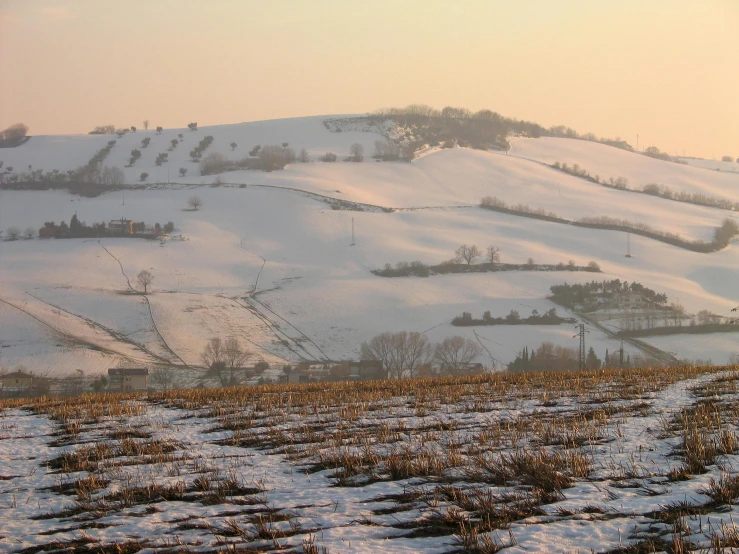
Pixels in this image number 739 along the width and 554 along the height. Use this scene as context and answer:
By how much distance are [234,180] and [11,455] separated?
455 ft

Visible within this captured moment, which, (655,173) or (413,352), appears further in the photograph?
(655,173)

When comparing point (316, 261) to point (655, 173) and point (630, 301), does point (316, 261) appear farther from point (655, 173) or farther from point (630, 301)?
point (655, 173)

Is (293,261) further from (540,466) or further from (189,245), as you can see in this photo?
(540,466)

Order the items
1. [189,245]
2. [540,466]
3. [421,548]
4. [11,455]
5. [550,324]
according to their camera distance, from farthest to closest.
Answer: [189,245]
[550,324]
[11,455]
[540,466]
[421,548]

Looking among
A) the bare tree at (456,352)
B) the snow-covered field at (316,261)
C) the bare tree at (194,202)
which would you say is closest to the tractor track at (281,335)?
the snow-covered field at (316,261)

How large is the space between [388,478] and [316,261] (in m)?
95.1

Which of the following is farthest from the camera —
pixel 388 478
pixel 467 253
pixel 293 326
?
pixel 467 253

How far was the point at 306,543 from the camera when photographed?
30.3 feet

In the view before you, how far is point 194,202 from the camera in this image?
135m

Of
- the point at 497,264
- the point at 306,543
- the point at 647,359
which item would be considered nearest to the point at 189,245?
the point at 497,264

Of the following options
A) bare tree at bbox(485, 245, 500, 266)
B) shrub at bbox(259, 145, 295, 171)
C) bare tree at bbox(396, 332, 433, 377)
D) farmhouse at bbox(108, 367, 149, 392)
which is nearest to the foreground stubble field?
farmhouse at bbox(108, 367, 149, 392)

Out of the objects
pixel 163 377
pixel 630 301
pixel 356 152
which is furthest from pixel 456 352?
pixel 356 152

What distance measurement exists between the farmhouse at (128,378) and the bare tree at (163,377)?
121 centimetres

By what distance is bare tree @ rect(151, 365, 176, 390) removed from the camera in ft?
210
